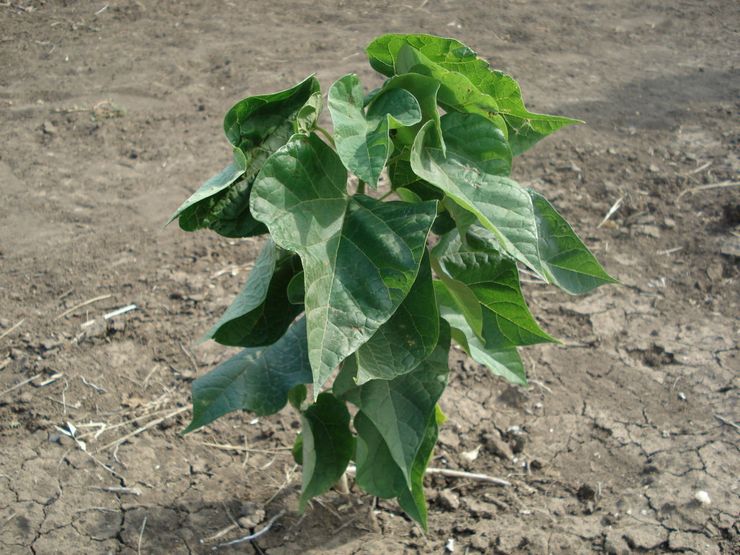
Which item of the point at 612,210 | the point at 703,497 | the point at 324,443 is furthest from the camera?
the point at 612,210

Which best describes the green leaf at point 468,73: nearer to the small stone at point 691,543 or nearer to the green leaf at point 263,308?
the green leaf at point 263,308

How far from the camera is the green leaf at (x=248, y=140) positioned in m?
1.60

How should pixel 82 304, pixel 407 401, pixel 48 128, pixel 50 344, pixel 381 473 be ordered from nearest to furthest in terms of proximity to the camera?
pixel 407 401
pixel 381 473
pixel 50 344
pixel 82 304
pixel 48 128

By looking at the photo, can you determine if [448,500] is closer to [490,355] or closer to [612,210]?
[490,355]

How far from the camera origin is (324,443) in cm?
206

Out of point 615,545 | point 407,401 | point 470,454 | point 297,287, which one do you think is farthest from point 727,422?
point 297,287

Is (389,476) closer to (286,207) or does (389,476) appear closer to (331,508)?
(331,508)

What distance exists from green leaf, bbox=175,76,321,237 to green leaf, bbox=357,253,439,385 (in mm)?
352

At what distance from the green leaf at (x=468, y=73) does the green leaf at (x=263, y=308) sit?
0.48 m

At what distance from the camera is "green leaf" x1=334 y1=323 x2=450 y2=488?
1803 mm

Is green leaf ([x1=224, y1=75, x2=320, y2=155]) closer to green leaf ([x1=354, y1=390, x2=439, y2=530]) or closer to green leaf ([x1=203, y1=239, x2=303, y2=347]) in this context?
green leaf ([x1=203, y1=239, x2=303, y2=347])

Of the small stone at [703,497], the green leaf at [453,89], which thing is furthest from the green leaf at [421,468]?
the small stone at [703,497]

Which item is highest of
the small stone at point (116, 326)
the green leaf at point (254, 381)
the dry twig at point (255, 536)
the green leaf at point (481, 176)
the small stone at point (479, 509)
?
the green leaf at point (481, 176)

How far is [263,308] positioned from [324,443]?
0.46m
